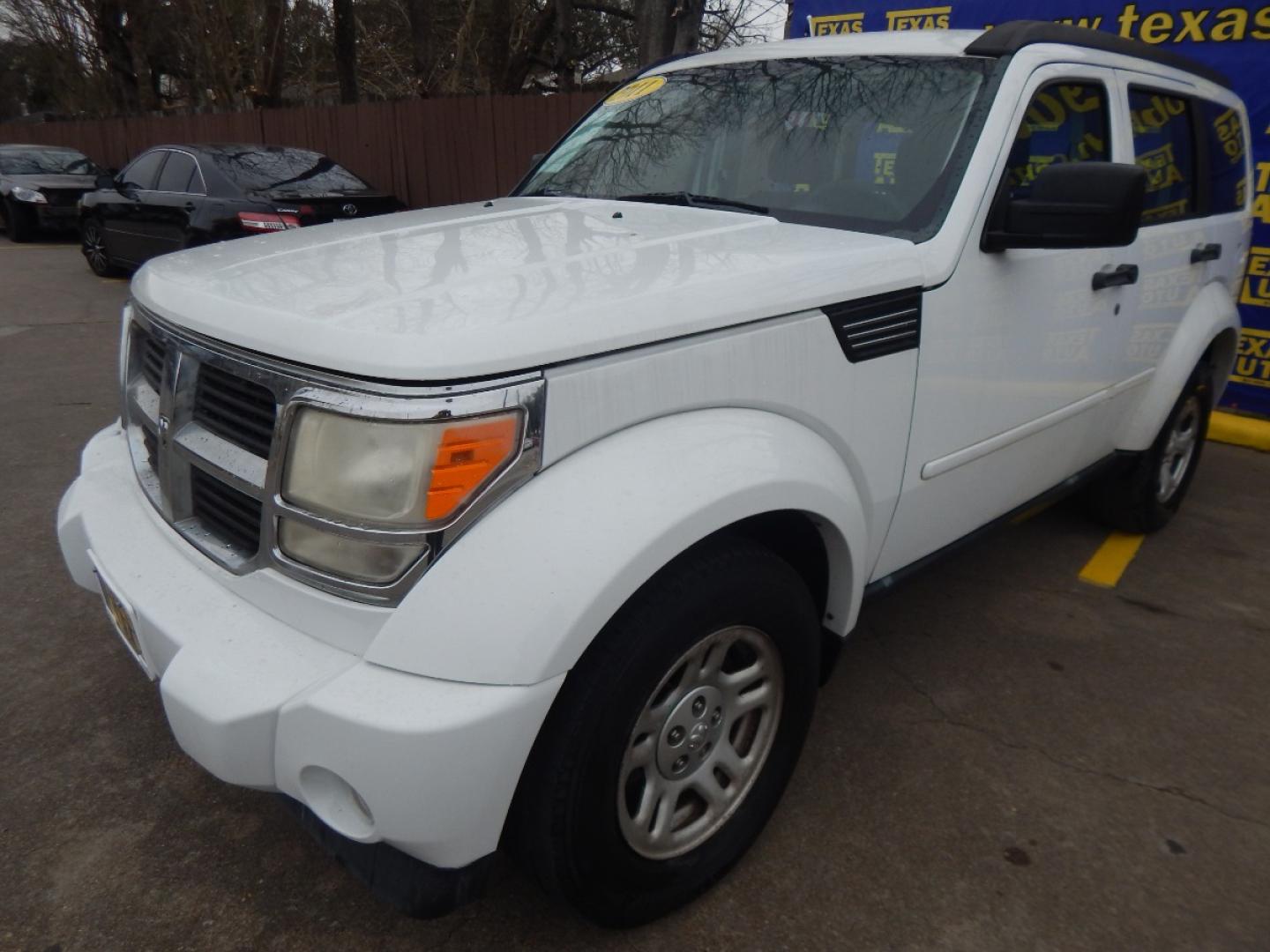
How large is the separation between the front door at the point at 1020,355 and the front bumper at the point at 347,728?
1.36 m

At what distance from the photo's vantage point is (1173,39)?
6453 mm

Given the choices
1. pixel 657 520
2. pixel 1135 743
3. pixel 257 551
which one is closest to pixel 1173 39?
pixel 1135 743

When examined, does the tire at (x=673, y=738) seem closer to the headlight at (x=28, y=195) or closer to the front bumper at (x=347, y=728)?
the front bumper at (x=347, y=728)

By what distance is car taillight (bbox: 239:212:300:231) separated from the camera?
28.6 ft

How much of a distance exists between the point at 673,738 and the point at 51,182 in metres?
16.4

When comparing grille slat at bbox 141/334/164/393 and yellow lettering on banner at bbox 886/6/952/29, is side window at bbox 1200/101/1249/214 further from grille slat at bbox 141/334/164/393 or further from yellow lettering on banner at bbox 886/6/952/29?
grille slat at bbox 141/334/164/393

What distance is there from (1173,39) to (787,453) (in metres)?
6.27

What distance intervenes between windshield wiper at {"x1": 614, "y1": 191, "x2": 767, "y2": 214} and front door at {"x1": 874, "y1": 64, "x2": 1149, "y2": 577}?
62 centimetres

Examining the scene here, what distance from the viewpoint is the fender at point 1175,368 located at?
3727 mm

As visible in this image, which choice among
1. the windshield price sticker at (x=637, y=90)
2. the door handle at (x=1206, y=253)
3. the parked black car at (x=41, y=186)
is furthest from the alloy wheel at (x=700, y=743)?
the parked black car at (x=41, y=186)

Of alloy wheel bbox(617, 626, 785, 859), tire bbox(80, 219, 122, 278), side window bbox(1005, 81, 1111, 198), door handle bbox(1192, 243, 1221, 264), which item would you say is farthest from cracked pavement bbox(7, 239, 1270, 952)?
tire bbox(80, 219, 122, 278)

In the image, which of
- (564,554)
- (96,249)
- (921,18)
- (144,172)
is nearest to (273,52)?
(96,249)

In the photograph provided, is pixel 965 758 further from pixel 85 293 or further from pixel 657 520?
pixel 85 293

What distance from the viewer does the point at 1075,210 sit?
2.36m
